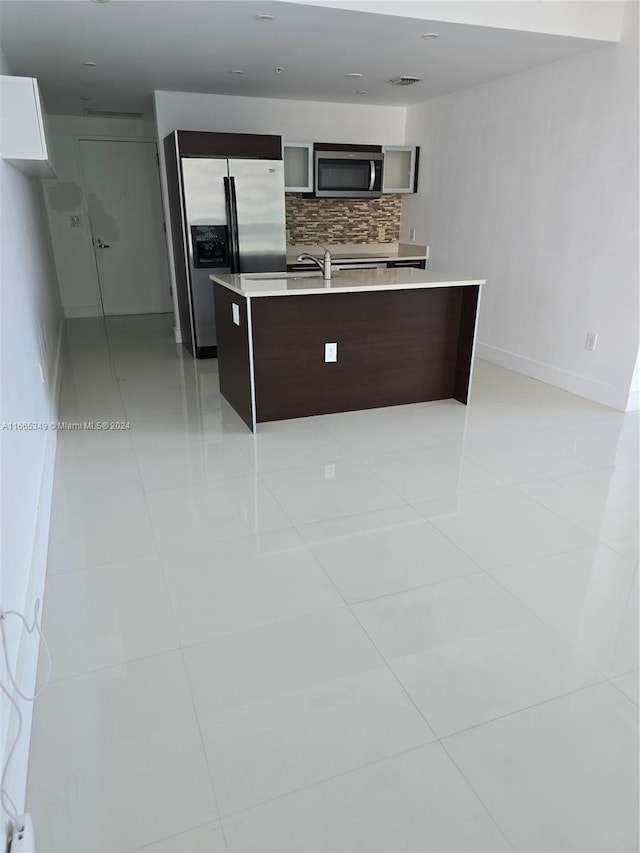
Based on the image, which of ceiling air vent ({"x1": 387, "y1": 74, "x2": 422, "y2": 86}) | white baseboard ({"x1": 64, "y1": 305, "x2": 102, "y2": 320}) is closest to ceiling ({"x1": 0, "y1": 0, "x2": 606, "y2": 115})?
ceiling air vent ({"x1": 387, "y1": 74, "x2": 422, "y2": 86})

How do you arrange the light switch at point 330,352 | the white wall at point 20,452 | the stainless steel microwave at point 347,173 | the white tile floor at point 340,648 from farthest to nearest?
1. the stainless steel microwave at point 347,173
2. the light switch at point 330,352
3. the white wall at point 20,452
4. the white tile floor at point 340,648

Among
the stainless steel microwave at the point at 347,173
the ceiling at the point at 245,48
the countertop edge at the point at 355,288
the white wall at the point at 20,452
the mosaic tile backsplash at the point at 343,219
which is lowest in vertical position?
the white wall at the point at 20,452

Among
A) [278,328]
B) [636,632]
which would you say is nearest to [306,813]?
[636,632]

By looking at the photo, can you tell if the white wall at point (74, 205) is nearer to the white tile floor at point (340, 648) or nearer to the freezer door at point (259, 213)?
the freezer door at point (259, 213)

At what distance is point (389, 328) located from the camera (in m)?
3.91

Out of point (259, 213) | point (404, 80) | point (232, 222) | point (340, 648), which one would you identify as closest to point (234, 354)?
point (232, 222)

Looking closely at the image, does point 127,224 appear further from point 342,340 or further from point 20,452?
point 20,452

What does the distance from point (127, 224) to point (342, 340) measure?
16.2ft

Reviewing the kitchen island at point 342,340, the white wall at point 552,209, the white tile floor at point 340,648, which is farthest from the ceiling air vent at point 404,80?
the white tile floor at point 340,648

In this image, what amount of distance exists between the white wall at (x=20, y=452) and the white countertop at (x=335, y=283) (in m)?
1.20

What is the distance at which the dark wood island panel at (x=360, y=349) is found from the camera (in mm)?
3643

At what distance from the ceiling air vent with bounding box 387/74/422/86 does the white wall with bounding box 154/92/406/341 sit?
1.10 m

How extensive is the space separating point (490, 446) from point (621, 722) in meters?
1.96

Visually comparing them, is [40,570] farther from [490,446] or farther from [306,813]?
[490,446]
